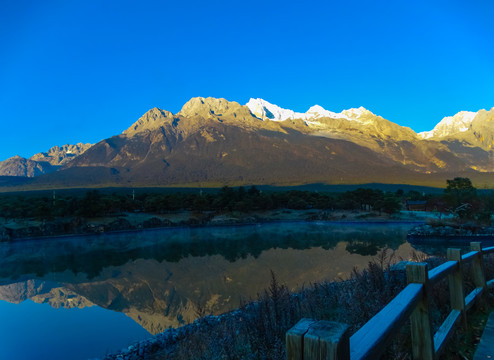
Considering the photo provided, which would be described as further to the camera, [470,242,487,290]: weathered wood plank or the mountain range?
the mountain range

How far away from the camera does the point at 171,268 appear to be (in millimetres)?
19484

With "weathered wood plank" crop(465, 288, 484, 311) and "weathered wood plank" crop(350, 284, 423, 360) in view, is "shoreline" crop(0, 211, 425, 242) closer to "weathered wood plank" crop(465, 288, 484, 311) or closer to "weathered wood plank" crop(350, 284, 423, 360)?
"weathered wood plank" crop(465, 288, 484, 311)

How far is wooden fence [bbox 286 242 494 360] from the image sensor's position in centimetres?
120

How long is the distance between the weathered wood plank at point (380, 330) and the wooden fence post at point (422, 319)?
332mm

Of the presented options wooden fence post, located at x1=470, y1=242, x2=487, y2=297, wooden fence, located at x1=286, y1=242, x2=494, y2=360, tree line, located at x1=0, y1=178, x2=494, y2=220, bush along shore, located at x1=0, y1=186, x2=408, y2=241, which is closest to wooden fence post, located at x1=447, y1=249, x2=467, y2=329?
wooden fence, located at x1=286, y1=242, x2=494, y2=360

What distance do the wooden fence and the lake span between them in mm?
4006

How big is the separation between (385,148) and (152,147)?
131 meters

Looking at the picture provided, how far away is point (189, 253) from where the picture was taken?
78.8 ft

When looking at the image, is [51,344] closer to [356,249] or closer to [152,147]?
[356,249]

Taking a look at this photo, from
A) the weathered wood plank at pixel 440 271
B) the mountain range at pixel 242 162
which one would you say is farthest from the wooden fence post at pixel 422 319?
the mountain range at pixel 242 162

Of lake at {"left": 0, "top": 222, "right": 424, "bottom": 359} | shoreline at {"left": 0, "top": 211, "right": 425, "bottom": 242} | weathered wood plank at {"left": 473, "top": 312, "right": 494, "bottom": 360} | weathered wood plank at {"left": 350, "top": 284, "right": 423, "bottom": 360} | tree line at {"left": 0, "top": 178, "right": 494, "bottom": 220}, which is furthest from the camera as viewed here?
tree line at {"left": 0, "top": 178, "right": 494, "bottom": 220}

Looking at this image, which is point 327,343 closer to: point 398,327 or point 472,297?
point 398,327

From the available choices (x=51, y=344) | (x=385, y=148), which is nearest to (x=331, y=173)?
(x=385, y=148)

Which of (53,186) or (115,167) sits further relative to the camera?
(115,167)
